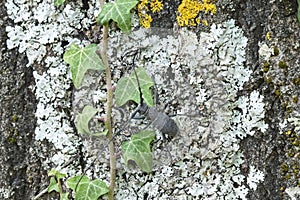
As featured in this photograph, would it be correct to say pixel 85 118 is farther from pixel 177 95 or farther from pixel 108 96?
pixel 177 95

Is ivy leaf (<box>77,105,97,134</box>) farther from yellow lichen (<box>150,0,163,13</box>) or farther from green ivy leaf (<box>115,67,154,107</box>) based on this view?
yellow lichen (<box>150,0,163,13</box>)

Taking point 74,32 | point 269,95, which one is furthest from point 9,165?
point 269,95

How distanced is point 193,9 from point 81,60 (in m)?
0.25

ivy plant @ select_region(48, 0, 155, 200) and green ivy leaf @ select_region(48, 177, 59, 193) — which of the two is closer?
ivy plant @ select_region(48, 0, 155, 200)

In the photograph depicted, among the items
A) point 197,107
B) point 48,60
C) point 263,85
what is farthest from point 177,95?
point 48,60

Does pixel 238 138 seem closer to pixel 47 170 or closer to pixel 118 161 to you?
pixel 118 161

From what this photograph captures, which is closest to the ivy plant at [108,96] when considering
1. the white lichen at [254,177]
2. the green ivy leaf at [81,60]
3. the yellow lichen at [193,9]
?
the green ivy leaf at [81,60]

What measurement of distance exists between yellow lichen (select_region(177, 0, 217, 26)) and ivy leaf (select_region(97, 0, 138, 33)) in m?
0.11

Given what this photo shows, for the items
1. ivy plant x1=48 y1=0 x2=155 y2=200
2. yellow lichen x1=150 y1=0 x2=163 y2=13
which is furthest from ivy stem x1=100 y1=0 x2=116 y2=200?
yellow lichen x1=150 y1=0 x2=163 y2=13

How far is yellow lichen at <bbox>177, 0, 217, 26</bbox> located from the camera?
3.82 ft

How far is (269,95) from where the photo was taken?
1172mm

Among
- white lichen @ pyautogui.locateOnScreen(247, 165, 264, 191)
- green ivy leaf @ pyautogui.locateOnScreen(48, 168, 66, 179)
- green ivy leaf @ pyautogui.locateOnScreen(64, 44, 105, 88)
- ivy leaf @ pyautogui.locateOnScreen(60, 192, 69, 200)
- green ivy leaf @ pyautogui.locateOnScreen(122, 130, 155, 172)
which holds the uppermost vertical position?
green ivy leaf @ pyautogui.locateOnScreen(64, 44, 105, 88)

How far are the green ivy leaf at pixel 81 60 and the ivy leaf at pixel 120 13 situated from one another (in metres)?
0.08

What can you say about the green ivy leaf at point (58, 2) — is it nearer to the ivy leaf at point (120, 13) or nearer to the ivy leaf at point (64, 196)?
the ivy leaf at point (120, 13)
